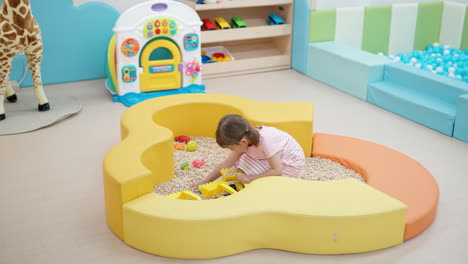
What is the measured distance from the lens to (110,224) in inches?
112

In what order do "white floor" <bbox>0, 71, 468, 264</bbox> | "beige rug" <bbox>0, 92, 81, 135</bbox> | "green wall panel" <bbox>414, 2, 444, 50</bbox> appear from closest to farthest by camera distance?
"white floor" <bbox>0, 71, 468, 264</bbox>
"beige rug" <bbox>0, 92, 81, 135</bbox>
"green wall panel" <bbox>414, 2, 444, 50</bbox>

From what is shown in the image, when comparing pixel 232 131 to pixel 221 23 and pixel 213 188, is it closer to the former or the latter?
pixel 213 188

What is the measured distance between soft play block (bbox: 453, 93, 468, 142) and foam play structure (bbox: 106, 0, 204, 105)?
2.32 m

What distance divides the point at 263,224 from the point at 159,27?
2.76m

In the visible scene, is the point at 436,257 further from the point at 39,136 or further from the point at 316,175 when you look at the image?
the point at 39,136

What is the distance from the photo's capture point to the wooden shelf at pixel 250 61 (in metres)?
5.65

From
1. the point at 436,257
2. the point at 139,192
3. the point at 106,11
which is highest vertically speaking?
the point at 106,11

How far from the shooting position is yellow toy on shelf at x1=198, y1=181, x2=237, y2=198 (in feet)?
10.1

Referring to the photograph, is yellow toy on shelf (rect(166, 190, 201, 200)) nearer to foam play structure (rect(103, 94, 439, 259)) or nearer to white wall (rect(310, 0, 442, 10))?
foam play structure (rect(103, 94, 439, 259))

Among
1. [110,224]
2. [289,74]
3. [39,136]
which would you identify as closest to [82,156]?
[39,136]

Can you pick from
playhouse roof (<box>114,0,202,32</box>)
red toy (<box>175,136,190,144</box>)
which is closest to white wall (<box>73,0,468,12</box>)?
playhouse roof (<box>114,0,202,32</box>)

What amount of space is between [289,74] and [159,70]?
159 cm

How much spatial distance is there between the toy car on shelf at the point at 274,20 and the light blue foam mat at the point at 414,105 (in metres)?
1.40

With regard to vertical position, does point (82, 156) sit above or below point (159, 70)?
below
